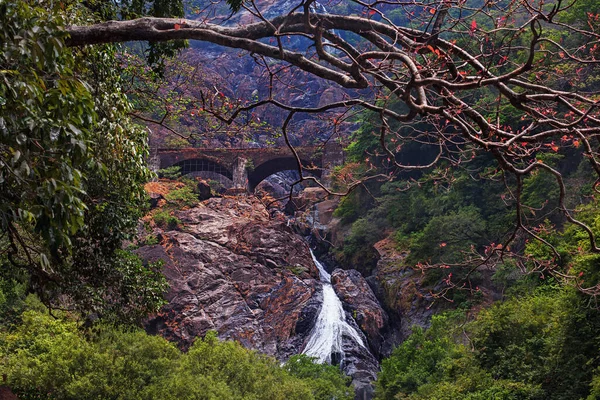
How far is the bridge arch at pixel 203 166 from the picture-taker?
3559 centimetres

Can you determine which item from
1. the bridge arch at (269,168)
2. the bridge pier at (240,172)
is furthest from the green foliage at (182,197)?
the bridge arch at (269,168)

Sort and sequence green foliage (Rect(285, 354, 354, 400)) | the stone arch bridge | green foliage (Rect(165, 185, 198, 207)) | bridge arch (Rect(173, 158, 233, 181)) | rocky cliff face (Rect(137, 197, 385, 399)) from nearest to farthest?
1. green foliage (Rect(285, 354, 354, 400))
2. rocky cliff face (Rect(137, 197, 385, 399))
3. green foliage (Rect(165, 185, 198, 207))
4. the stone arch bridge
5. bridge arch (Rect(173, 158, 233, 181))

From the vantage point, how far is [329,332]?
21734 mm

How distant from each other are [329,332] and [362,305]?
1798 millimetres

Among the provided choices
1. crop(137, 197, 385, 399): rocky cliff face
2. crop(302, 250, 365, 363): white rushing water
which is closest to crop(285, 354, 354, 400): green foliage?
crop(137, 197, 385, 399): rocky cliff face

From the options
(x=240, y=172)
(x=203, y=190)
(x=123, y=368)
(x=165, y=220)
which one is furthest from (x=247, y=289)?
(x=240, y=172)

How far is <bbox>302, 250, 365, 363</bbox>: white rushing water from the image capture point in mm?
20938

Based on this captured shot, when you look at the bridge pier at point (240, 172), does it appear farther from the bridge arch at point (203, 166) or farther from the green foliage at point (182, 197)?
the green foliage at point (182, 197)

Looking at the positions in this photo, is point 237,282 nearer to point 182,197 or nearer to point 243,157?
point 182,197

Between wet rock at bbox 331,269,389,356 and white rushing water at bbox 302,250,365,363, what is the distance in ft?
1.08

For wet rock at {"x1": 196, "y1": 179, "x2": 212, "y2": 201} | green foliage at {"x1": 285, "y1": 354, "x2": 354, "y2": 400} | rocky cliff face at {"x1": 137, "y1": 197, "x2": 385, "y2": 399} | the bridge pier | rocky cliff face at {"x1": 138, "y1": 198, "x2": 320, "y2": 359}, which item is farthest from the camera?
the bridge pier

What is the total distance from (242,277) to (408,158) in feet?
30.2

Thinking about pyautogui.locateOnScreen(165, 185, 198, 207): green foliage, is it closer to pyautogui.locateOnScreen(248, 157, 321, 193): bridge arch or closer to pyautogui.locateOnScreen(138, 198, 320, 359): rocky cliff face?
pyautogui.locateOnScreen(138, 198, 320, 359): rocky cliff face

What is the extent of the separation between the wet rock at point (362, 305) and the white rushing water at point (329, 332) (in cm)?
33
